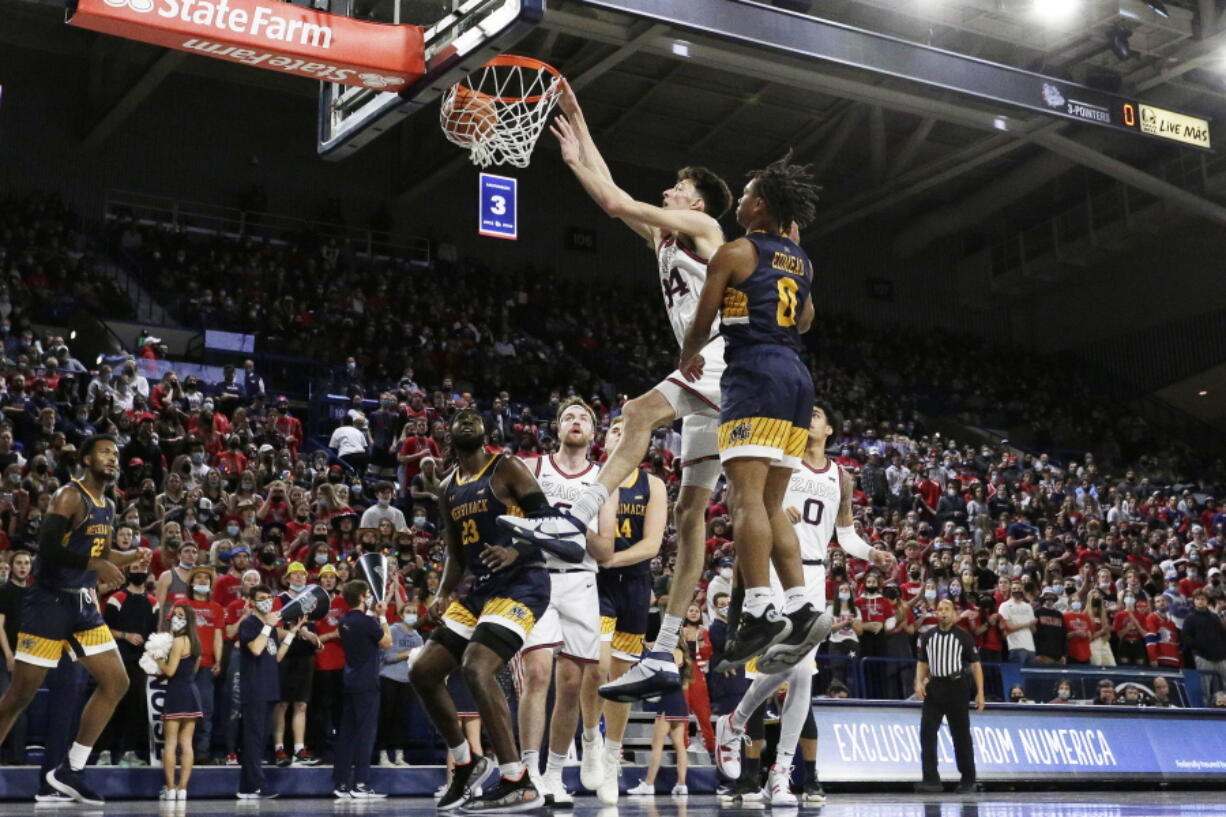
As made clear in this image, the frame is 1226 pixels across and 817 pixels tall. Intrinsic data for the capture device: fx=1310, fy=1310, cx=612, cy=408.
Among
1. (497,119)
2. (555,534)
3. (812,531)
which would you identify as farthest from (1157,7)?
(555,534)

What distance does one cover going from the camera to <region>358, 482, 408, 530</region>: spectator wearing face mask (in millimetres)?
16000

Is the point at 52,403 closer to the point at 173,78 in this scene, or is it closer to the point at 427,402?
the point at 427,402

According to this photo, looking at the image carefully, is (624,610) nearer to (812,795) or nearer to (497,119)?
(812,795)

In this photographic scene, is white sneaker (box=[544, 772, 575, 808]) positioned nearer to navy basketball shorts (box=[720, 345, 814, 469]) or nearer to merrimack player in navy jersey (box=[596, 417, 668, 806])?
merrimack player in navy jersey (box=[596, 417, 668, 806])

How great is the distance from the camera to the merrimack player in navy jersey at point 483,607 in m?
6.63

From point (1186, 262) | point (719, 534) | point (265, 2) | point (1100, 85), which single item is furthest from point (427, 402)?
point (1186, 262)

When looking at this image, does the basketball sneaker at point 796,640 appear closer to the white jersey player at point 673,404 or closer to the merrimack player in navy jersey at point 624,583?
the white jersey player at point 673,404

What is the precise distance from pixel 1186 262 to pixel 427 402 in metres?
25.0

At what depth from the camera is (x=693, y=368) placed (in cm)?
638

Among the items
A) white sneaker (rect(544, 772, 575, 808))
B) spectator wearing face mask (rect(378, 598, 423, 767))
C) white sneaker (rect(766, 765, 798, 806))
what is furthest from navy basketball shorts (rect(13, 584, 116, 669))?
white sneaker (rect(766, 765, 798, 806))

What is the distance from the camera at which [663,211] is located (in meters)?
6.31

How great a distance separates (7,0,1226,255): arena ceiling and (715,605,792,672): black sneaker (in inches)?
652

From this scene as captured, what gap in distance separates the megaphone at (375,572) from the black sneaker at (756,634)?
694cm

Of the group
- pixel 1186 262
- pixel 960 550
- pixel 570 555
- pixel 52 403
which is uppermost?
pixel 1186 262
